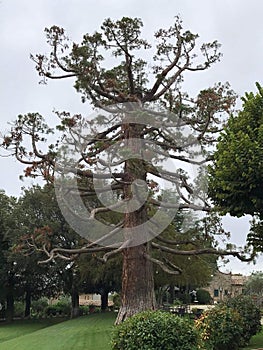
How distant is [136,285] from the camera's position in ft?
44.7

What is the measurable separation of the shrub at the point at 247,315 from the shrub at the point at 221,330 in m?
1.06

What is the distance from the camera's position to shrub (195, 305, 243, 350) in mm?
9914

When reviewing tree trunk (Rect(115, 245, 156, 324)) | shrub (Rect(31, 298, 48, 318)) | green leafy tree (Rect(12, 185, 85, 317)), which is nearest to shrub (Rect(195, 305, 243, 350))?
tree trunk (Rect(115, 245, 156, 324))

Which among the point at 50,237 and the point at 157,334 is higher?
the point at 50,237

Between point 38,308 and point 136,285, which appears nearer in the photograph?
point 136,285

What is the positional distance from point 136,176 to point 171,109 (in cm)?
236

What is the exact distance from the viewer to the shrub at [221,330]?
9.91 m

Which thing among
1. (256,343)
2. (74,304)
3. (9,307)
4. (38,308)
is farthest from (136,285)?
(38,308)

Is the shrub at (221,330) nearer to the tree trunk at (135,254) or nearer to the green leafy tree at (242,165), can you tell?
the green leafy tree at (242,165)

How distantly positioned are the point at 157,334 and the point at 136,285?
6049 mm

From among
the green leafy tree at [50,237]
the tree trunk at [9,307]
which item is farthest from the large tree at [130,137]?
the tree trunk at [9,307]

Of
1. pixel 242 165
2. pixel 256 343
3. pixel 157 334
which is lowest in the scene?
pixel 256 343

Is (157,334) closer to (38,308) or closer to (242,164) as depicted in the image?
(242,164)

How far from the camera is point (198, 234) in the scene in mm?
16031
